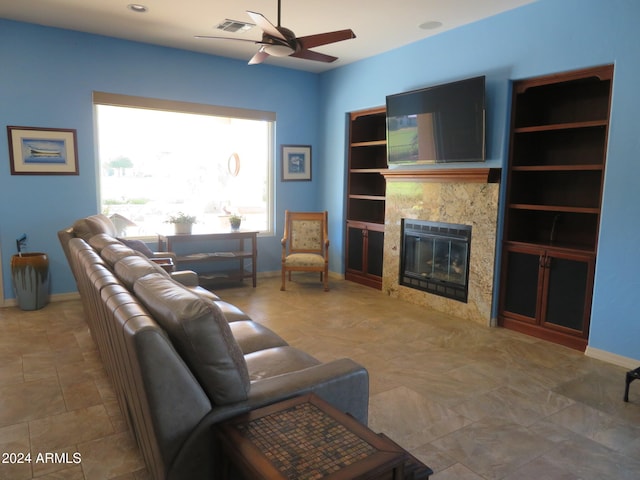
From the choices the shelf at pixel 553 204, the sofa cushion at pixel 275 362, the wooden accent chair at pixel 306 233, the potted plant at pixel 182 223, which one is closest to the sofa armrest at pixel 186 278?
the sofa cushion at pixel 275 362

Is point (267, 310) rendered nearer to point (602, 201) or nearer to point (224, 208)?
point (224, 208)

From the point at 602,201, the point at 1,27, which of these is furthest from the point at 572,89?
the point at 1,27

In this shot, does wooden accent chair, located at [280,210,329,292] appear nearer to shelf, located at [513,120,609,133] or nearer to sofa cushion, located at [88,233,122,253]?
shelf, located at [513,120,609,133]

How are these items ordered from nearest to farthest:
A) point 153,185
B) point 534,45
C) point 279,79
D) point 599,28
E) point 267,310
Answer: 1. point 599,28
2. point 534,45
3. point 267,310
4. point 153,185
5. point 279,79

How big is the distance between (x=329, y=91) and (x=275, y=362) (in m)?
4.90

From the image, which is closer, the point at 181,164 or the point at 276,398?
the point at 276,398

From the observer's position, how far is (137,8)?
13.7 feet

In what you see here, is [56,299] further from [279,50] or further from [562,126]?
[562,126]

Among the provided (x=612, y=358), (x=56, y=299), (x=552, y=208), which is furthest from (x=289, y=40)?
(x=56, y=299)

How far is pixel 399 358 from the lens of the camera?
3.57m

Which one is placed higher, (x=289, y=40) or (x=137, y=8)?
(x=137, y=8)

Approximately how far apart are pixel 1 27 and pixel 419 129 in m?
4.33

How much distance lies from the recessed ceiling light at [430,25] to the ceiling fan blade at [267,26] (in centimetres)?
195

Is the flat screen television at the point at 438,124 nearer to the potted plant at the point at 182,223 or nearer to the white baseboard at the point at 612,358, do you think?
the white baseboard at the point at 612,358
